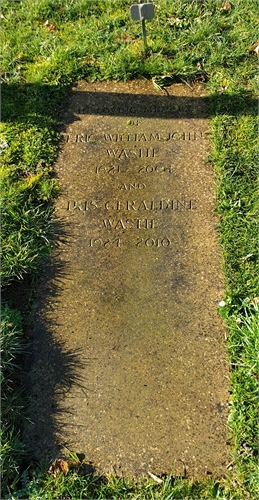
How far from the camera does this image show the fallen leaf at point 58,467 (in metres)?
2.97

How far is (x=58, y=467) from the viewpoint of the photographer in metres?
2.98

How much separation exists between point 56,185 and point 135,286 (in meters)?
1.04

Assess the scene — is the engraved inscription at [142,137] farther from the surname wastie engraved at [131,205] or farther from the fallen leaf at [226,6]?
the fallen leaf at [226,6]

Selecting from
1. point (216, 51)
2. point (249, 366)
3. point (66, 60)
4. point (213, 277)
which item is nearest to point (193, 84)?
point (216, 51)

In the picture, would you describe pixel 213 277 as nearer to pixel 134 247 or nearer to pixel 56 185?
pixel 134 247

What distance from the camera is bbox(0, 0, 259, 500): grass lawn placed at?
2.96 meters

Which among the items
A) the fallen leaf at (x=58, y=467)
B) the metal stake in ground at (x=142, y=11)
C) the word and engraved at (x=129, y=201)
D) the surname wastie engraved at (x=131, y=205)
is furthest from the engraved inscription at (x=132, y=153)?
the fallen leaf at (x=58, y=467)

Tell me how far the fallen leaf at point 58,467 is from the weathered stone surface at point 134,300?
0.07 m

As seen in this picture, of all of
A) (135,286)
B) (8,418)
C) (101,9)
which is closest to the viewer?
(8,418)

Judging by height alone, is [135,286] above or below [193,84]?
below

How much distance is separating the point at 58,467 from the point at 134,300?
3.54 feet

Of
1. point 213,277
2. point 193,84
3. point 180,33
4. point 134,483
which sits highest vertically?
point 180,33

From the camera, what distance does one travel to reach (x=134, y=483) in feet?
9.62

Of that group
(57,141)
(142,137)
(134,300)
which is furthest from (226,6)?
(134,300)
